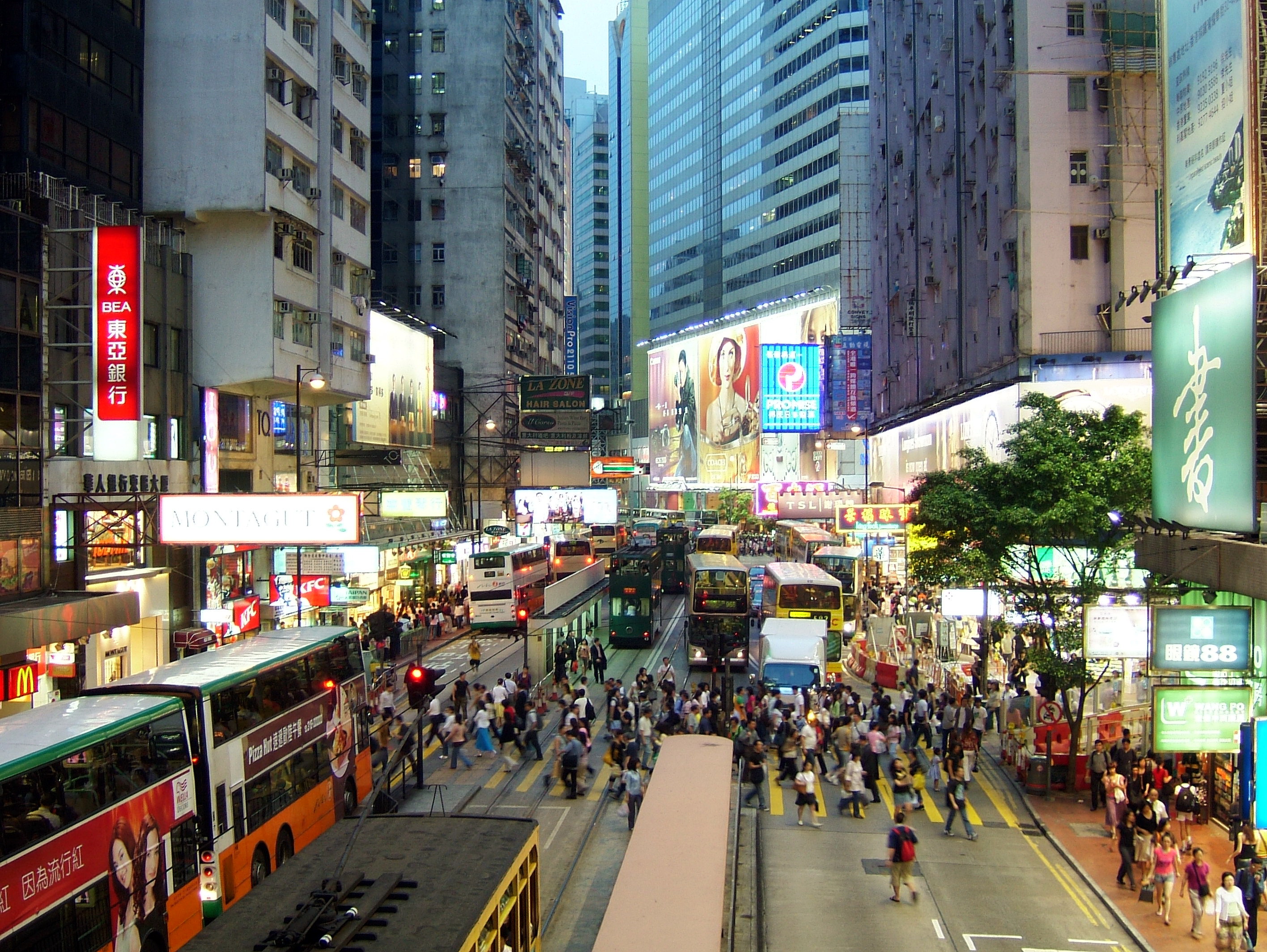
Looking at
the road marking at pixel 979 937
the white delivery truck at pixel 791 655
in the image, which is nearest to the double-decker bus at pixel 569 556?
the white delivery truck at pixel 791 655

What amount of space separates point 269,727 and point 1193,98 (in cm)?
1758

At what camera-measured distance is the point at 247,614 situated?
30281mm

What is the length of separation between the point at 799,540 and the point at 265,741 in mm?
40831

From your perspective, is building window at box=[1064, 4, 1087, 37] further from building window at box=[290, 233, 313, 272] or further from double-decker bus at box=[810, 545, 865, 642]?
building window at box=[290, 233, 313, 272]

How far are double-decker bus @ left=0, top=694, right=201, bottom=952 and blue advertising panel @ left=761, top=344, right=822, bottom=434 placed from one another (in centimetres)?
5785

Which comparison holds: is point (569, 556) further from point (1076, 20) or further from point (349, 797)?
point (349, 797)

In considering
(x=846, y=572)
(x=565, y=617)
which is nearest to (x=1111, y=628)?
(x=565, y=617)

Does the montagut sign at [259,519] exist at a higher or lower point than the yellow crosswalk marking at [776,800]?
higher

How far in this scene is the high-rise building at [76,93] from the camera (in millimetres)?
24672

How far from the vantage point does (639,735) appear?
19.6m

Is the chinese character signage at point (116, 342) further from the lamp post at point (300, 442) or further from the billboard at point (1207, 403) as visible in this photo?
the billboard at point (1207, 403)

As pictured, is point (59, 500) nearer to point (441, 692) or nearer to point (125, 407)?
point (125, 407)

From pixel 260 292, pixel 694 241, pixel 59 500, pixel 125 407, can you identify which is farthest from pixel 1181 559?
pixel 694 241

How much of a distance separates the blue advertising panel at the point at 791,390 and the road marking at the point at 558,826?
50.7 metres
